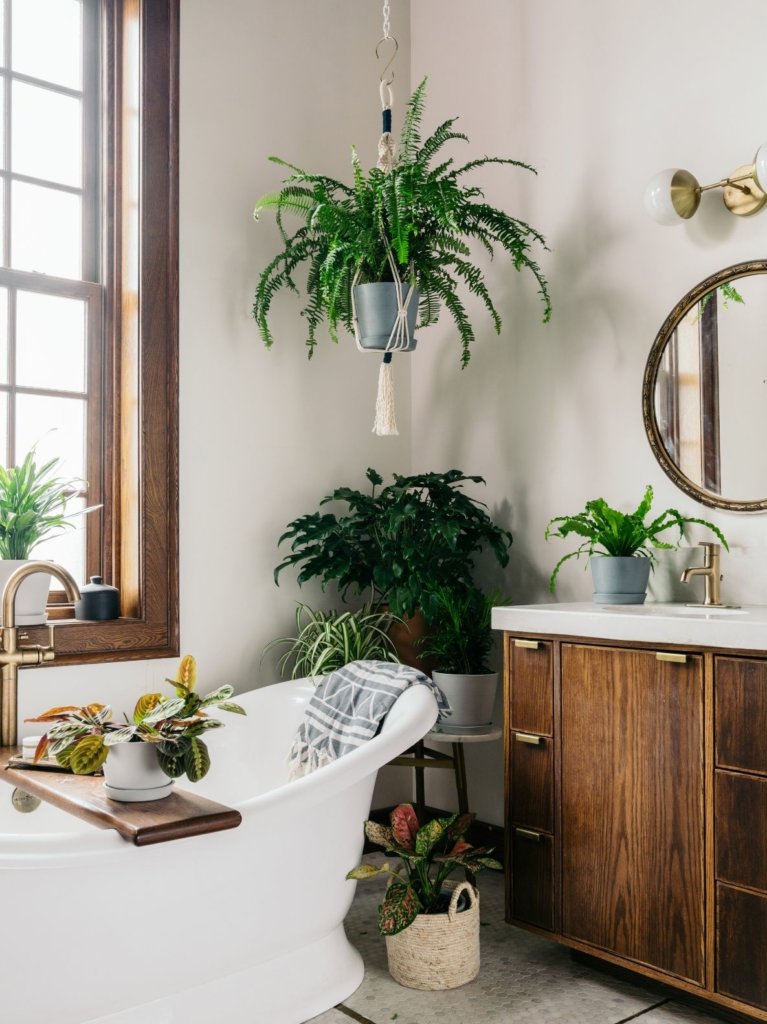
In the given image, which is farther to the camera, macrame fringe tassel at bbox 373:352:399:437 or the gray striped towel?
macrame fringe tassel at bbox 373:352:399:437

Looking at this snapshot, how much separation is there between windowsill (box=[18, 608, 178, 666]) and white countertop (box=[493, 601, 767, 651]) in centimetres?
105

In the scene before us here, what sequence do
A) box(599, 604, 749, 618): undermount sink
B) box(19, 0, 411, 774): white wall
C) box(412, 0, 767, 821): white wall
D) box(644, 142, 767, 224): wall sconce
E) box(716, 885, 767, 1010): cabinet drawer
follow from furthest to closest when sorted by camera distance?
1. box(19, 0, 411, 774): white wall
2. box(412, 0, 767, 821): white wall
3. box(644, 142, 767, 224): wall sconce
4. box(599, 604, 749, 618): undermount sink
5. box(716, 885, 767, 1010): cabinet drawer

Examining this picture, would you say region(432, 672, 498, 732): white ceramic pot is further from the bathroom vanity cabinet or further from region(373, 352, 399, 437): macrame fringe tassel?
region(373, 352, 399, 437): macrame fringe tassel

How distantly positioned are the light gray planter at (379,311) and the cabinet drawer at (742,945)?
169cm

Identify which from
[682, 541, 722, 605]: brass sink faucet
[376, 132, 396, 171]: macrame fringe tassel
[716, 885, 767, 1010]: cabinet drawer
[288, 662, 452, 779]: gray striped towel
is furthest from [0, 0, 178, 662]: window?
[716, 885, 767, 1010]: cabinet drawer

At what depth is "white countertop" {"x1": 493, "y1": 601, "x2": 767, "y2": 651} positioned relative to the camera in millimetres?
1941

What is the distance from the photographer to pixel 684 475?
8.53 ft

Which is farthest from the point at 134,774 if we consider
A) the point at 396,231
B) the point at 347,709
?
the point at 396,231

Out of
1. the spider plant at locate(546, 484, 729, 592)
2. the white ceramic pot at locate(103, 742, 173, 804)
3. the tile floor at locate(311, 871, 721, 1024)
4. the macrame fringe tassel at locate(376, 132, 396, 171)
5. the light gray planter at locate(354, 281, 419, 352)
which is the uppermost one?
the macrame fringe tassel at locate(376, 132, 396, 171)

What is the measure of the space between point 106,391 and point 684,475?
1.78 metres

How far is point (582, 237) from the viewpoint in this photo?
2.92 meters

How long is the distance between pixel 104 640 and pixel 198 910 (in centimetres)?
104

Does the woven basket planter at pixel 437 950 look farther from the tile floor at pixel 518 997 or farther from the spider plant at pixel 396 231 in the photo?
the spider plant at pixel 396 231

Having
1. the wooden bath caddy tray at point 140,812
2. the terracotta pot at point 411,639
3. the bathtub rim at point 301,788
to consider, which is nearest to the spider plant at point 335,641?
the terracotta pot at point 411,639
